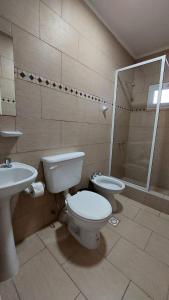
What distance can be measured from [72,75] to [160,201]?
1.89m

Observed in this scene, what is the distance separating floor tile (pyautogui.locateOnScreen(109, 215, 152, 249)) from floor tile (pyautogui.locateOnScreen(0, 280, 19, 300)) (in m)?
0.97

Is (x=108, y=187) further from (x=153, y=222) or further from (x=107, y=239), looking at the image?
(x=153, y=222)

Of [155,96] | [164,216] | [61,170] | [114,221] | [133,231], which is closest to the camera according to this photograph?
[61,170]

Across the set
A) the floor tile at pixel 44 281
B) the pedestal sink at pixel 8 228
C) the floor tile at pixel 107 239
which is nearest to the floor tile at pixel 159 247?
the floor tile at pixel 107 239

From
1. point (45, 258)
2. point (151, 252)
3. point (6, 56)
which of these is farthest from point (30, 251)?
point (6, 56)

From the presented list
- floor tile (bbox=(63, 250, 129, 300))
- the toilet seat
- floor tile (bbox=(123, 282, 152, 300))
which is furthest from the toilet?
floor tile (bbox=(123, 282, 152, 300))

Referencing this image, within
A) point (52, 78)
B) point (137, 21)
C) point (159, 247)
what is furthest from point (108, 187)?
point (137, 21)

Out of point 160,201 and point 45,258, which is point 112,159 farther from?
point 45,258

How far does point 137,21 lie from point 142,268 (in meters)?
2.53

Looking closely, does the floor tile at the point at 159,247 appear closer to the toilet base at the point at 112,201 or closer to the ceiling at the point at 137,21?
the toilet base at the point at 112,201

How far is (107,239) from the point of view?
136cm

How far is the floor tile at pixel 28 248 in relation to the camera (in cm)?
115

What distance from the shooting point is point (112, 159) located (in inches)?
92.4

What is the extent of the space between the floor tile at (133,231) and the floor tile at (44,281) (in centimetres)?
68
